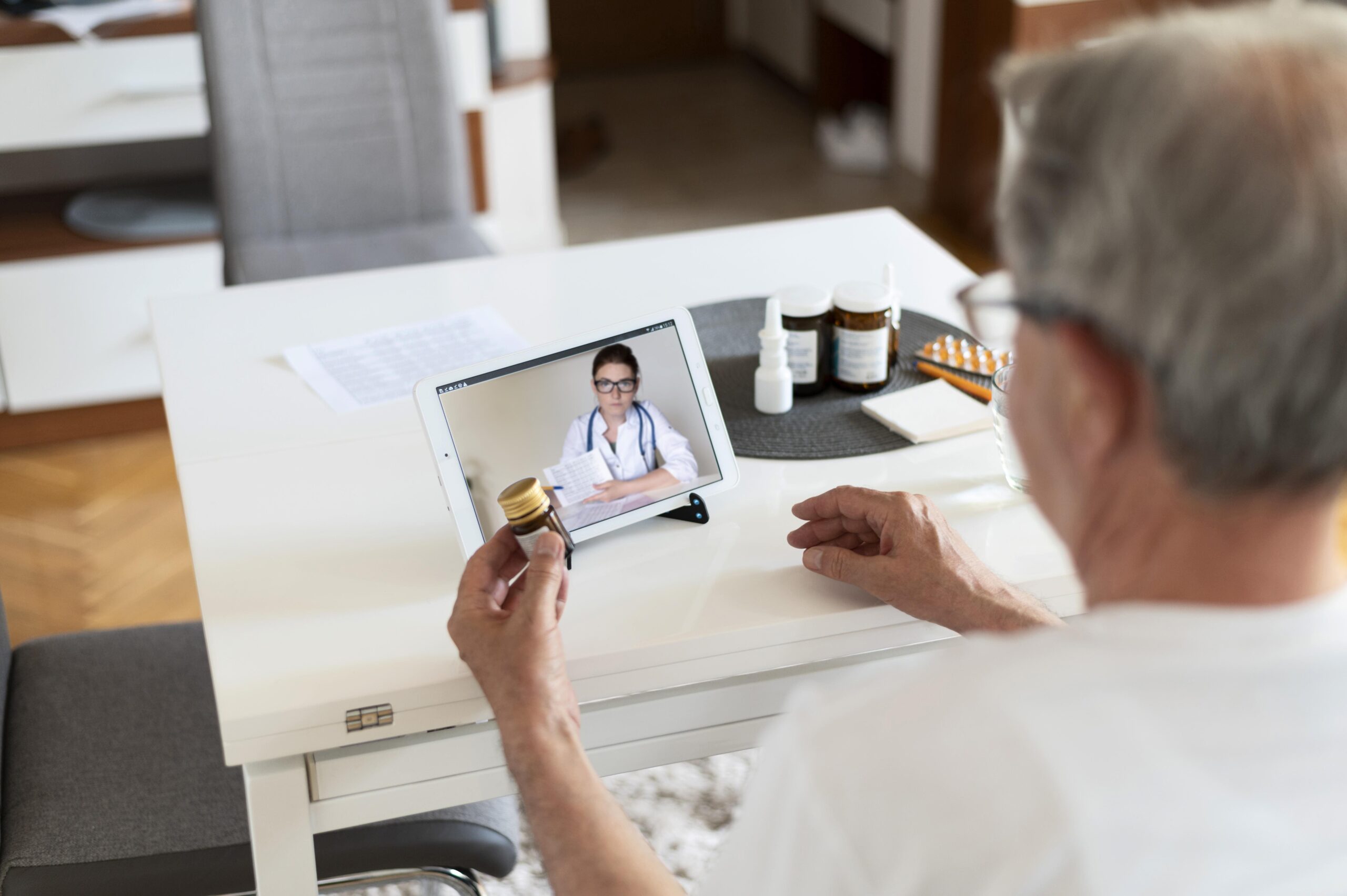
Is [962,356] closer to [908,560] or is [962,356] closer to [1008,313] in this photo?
[908,560]

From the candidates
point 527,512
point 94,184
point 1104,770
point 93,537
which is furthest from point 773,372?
point 94,184

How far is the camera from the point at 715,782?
182cm

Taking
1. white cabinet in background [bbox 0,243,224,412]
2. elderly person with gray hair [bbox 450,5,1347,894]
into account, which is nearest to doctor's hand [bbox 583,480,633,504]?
elderly person with gray hair [bbox 450,5,1347,894]

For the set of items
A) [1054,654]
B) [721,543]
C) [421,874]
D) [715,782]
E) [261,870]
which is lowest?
[715,782]

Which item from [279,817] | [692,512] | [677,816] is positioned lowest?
[677,816]

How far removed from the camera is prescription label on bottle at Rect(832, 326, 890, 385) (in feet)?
4.56

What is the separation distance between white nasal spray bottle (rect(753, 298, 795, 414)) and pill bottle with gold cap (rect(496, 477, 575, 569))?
0.40 m

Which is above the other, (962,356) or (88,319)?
(962,356)

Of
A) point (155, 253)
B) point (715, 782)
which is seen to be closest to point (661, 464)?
point (715, 782)

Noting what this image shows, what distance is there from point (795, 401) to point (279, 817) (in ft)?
2.26

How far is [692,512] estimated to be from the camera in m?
1.20

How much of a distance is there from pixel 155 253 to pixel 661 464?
1818 mm

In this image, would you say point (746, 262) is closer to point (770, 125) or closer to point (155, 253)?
point (155, 253)

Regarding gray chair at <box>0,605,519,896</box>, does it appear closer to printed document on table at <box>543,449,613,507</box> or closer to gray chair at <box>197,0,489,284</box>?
printed document on table at <box>543,449,613,507</box>
